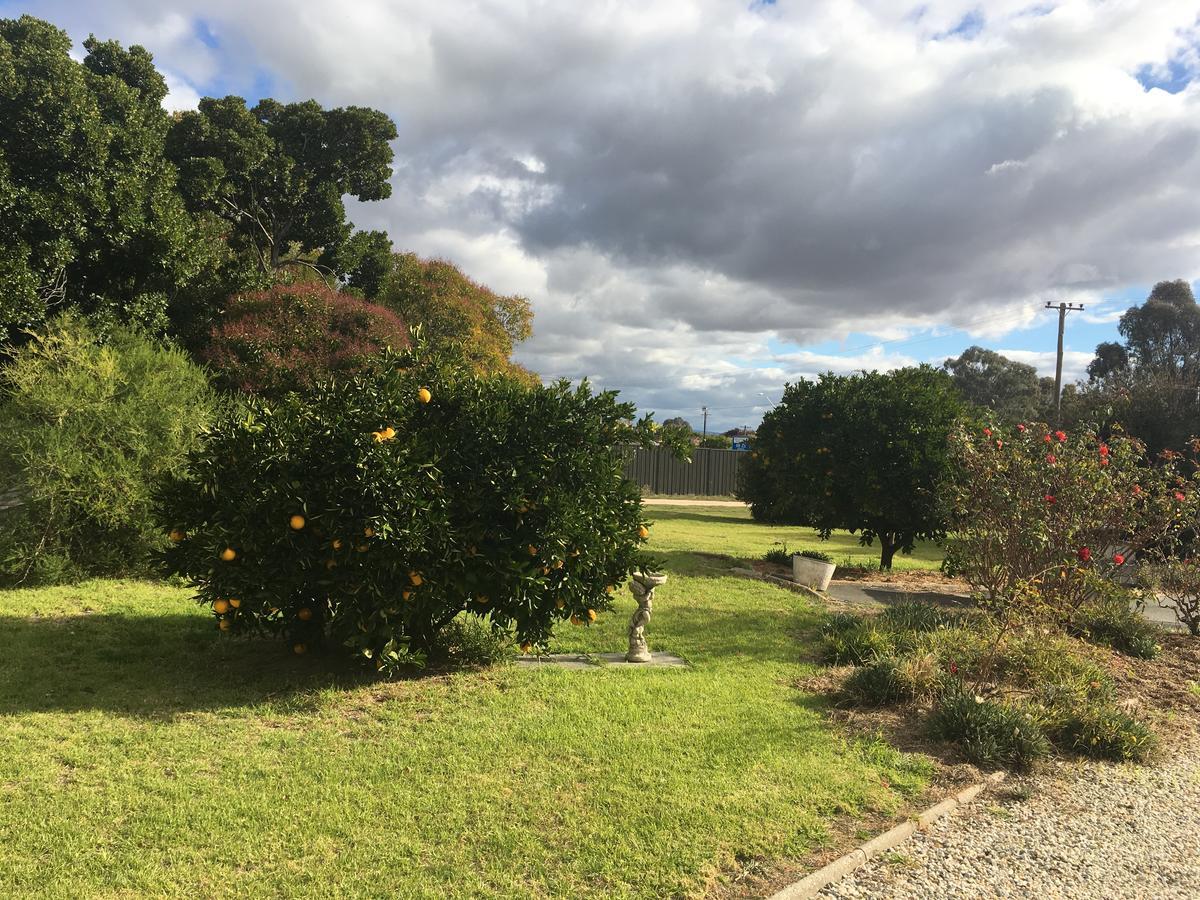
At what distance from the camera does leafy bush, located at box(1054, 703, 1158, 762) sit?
14.6 ft

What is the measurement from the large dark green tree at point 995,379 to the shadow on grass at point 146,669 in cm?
5317

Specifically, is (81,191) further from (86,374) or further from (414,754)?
(414,754)

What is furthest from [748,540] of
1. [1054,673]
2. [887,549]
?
[1054,673]

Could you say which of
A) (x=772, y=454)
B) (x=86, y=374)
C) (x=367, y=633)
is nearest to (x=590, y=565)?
(x=367, y=633)

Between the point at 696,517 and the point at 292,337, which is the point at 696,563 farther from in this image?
the point at 696,517

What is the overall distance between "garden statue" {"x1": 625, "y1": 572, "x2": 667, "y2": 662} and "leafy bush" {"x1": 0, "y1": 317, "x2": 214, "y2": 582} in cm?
496

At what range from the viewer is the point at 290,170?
17562 mm

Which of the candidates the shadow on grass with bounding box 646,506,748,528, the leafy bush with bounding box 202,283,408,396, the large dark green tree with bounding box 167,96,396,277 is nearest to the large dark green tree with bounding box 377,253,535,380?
the large dark green tree with bounding box 167,96,396,277

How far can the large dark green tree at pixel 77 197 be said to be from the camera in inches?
405

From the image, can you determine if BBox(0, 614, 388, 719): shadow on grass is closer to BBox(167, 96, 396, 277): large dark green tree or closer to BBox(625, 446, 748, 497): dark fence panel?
BBox(167, 96, 396, 277): large dark green tree

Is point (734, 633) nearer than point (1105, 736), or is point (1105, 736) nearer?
point (1105, 736)

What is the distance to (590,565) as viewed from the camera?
16.8ft

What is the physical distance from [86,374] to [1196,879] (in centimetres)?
954

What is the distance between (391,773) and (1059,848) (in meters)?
3.04
